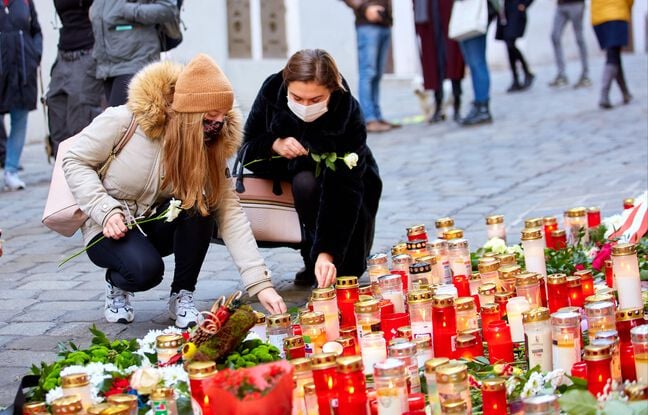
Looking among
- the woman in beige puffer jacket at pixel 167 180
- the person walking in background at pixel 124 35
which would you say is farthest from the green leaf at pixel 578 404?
the person walking in background at pixel 124 35

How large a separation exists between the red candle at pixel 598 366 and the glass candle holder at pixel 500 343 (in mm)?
561

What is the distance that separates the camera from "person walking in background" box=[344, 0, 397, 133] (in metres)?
11.5

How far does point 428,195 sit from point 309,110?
10.5 feet

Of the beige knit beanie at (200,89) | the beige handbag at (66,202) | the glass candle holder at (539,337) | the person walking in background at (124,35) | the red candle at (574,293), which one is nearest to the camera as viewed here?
the glass candle holder at (539,337)

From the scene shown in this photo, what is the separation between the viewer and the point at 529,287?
159 inches

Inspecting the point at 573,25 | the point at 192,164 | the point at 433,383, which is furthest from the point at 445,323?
the point at 573,25

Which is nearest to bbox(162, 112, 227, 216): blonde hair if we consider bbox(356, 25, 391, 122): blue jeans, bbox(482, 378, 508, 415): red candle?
bbox(482, 378, 508, 415): red candle

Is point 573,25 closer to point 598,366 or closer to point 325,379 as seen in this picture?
point 598,366

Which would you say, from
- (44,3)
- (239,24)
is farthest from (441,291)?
(239,24)

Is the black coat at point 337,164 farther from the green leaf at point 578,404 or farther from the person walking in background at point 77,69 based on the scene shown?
the person walking in background at point 77,69

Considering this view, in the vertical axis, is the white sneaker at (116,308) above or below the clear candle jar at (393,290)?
below

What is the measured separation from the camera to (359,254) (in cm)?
513

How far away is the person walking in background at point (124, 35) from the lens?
711cm

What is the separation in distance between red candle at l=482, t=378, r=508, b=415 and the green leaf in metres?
0.23
